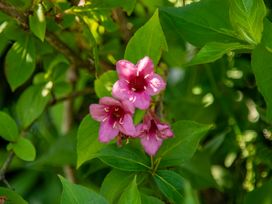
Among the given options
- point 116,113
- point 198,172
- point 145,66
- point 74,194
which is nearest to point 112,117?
point 116,113

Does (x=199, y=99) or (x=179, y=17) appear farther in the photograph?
(x=199, y=99)

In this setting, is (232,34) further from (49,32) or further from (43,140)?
(43,140)

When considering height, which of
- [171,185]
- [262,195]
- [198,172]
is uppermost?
[171,185]

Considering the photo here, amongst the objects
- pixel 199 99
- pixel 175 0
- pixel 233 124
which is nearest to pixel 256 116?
pixel 233 124

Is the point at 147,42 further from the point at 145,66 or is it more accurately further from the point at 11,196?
the point at 11,196

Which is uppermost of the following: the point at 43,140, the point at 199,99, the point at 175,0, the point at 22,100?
the point at 175,0

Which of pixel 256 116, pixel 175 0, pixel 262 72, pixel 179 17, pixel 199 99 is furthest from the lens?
pixel 199 99
